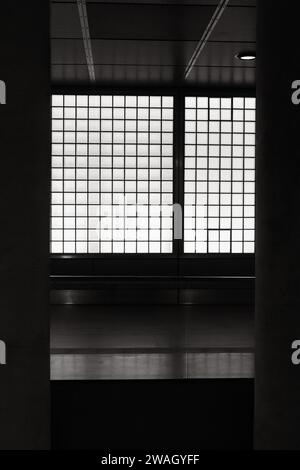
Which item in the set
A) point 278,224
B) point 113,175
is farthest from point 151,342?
point 113,175

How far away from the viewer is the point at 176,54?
11.2m

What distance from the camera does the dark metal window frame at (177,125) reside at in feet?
45.6

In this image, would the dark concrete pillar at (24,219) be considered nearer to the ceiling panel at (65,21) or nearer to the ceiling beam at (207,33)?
the ceiling panel at (65,21)

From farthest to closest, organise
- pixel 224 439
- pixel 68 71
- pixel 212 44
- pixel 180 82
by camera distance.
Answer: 1. pixel 180 82
2. pixel 68 71
3. pixel 212 44
4. pixel 224 439

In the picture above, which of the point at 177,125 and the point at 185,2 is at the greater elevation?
Answer: the point at 185,2

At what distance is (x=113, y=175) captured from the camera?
14211mm

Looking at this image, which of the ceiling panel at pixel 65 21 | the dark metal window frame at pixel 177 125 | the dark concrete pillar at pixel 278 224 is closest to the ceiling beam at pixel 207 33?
the dark metal window frame at pixel 177 125

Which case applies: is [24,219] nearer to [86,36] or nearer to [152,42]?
[86,36]

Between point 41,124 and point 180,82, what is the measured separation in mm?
7748

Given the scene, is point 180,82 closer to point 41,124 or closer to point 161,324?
point 161,324

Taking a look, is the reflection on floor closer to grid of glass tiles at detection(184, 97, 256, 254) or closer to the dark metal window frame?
the dark metal window frame

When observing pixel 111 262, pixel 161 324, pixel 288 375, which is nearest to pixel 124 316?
pixel 161 324

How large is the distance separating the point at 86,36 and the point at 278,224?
17.4ft

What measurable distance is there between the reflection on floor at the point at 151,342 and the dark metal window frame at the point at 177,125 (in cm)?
144
